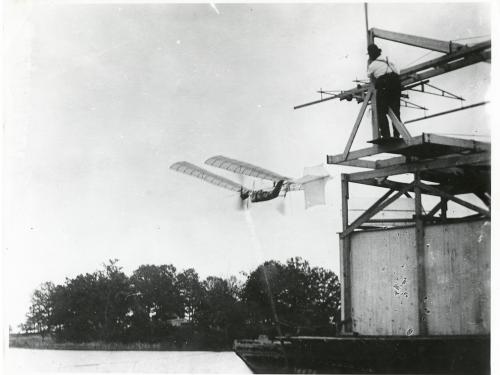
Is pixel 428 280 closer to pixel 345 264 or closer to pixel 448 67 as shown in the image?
pixel 345 264

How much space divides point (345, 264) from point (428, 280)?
2594 mm

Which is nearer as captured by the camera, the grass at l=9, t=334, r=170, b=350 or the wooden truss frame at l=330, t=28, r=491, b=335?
the wooden truss frame at l=330, t=28, r=491, b=335

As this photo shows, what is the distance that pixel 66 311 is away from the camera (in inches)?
2808

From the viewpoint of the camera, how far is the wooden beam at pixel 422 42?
41.9 ft

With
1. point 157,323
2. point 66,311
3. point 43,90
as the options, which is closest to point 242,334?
point 157,323

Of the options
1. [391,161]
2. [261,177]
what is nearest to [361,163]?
[391,161]

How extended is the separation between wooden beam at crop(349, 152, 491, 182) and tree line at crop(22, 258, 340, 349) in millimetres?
44748

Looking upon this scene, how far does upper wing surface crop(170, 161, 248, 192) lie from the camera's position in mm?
25406

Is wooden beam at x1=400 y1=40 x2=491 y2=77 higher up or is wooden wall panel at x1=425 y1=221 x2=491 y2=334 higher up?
wooden beam at x1=400 y1=40 x2=491 y2=77

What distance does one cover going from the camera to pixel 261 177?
28.1 meters

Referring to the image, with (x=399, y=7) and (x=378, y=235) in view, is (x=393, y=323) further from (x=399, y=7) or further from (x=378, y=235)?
(x=399, y=7)

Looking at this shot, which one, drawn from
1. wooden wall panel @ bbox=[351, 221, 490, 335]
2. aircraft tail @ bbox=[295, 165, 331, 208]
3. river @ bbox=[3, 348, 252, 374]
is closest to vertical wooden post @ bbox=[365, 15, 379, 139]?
wooden wall panel @ bbox=[351, 221, 490, 335]

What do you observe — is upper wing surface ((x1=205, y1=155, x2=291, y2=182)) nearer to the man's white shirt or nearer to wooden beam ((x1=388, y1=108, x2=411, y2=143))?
the man's white shirt

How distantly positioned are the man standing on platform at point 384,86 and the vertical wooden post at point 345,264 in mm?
2092
